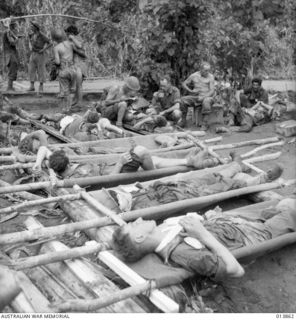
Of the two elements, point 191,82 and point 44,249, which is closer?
point 44,249

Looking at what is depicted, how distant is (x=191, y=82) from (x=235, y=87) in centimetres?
197

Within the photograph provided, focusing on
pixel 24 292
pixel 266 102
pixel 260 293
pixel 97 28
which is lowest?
pixel 260 293

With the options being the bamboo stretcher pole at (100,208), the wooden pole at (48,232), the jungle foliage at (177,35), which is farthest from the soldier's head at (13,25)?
the wooden pole at (48,232)

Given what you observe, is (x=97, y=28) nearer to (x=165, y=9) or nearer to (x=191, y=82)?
(x=165, y=9)

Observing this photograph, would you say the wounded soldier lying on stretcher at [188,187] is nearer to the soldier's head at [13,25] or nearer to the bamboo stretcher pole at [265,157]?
the bamboo stretcher pole at [265,157]

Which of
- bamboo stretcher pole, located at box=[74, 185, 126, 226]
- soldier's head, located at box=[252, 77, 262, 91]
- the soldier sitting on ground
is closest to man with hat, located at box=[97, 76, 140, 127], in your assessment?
the soldier sitting on ground

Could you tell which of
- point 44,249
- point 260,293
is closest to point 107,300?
point 44,249

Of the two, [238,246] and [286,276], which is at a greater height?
[238,246]

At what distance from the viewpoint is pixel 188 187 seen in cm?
468

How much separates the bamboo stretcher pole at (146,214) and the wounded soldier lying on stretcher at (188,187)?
0.12 m

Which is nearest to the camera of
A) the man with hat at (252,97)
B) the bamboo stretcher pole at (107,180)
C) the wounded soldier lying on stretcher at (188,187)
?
the wounded soldier lying on stretcher at (188,187)

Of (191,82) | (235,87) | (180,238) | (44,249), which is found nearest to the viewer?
(180,238)

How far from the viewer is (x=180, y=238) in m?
3.46

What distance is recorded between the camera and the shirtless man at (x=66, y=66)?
9.30 metres
